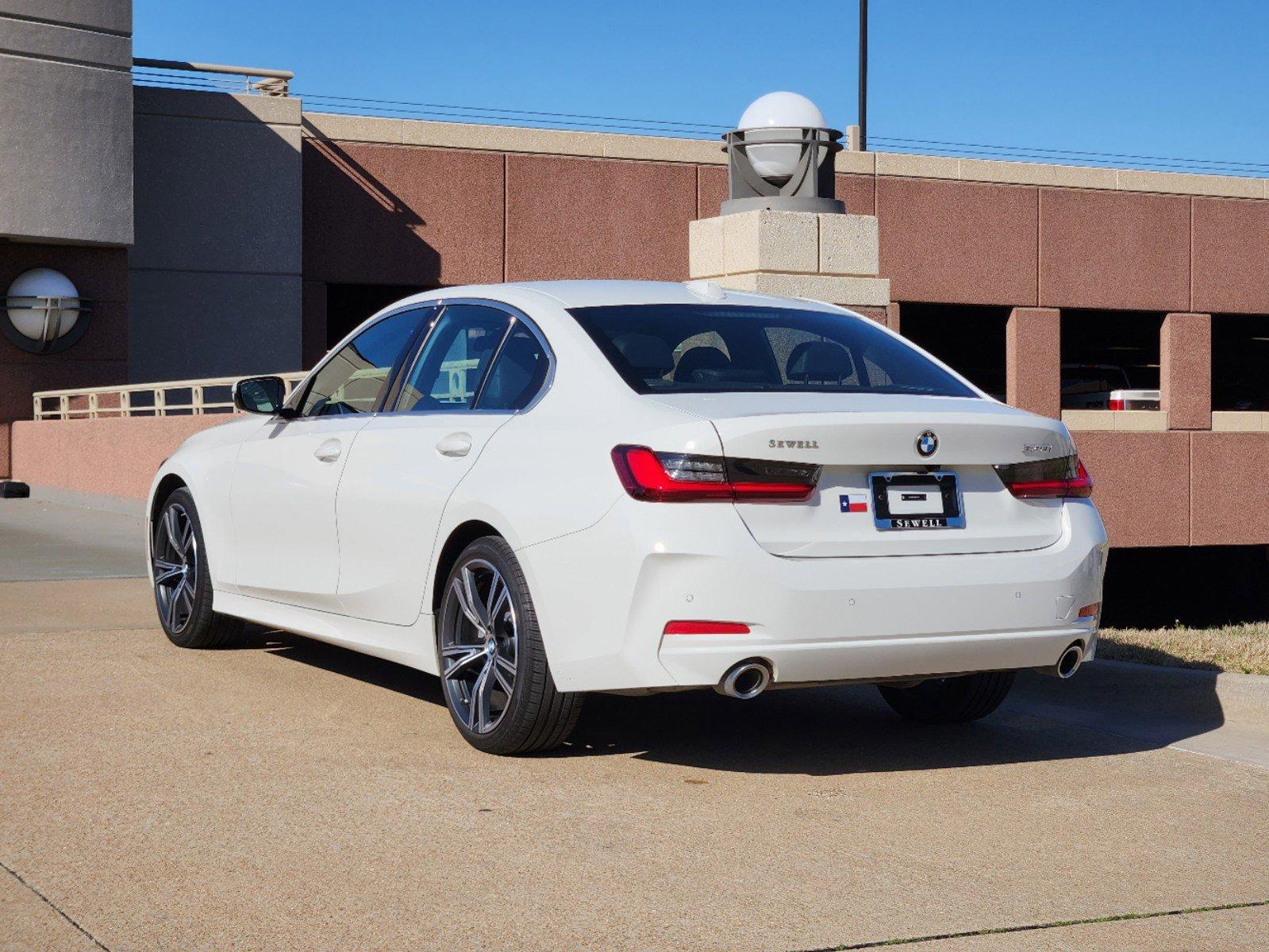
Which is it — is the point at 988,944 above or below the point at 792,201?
below

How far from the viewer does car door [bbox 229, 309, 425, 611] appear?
6.95 m

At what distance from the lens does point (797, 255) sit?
12352 mm

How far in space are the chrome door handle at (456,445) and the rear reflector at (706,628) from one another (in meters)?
1.19

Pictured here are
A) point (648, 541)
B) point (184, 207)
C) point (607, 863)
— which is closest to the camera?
point (607, 863)

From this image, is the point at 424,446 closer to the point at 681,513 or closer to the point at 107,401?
the point at 681,513

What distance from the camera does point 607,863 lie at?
461cm

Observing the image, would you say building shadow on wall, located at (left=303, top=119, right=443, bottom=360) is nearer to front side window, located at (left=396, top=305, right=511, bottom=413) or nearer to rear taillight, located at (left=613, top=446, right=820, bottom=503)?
front side window, located at (left=396, top=305, right=511, bottom=413)

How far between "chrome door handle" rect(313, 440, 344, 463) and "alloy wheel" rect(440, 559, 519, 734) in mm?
1130

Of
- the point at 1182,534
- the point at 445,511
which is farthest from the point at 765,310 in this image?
the point at 1182,534

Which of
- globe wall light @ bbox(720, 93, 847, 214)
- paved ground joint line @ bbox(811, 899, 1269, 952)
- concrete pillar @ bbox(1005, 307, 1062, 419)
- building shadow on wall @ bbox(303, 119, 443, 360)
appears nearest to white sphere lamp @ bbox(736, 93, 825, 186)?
globe wall light @ bbox(720, 93, 847, 214)

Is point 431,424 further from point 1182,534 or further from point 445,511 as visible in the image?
point 1182,534

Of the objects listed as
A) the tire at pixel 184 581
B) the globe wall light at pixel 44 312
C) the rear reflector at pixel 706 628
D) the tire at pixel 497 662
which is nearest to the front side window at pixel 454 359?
the tire at pixel 497 662

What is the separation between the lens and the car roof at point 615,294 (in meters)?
6.33

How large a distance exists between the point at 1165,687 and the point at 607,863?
11.7ft
